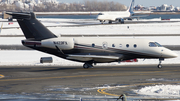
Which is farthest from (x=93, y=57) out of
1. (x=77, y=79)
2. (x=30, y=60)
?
(x=30, y=60)

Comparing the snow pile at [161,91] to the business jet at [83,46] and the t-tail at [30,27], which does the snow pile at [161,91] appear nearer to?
the business jet at [83,46]

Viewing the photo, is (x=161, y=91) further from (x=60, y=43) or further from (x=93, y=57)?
(x=60, y=43)

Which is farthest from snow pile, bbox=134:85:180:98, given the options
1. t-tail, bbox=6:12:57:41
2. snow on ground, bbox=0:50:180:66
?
t-tail, bbox=6:12:57:41

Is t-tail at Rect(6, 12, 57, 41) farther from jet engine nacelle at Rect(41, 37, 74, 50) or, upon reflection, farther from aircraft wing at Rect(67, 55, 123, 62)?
aircraft wing at Rect(67, 55, 123, 62)

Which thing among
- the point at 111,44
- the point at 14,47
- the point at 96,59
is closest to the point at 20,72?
the point at 96,59

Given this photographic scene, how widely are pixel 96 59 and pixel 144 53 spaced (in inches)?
191

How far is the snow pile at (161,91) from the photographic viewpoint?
17.4m

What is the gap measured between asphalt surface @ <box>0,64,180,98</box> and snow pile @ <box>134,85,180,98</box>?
84cm

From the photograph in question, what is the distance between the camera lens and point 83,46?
1136 inches

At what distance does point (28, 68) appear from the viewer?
1172 inches

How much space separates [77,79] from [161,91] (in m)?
7.64

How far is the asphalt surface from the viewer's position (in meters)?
18.9

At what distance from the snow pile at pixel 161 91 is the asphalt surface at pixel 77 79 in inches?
33.0

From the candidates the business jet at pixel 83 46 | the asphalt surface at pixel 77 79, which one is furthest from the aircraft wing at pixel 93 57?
the asphalt surface at pixel 77 79
